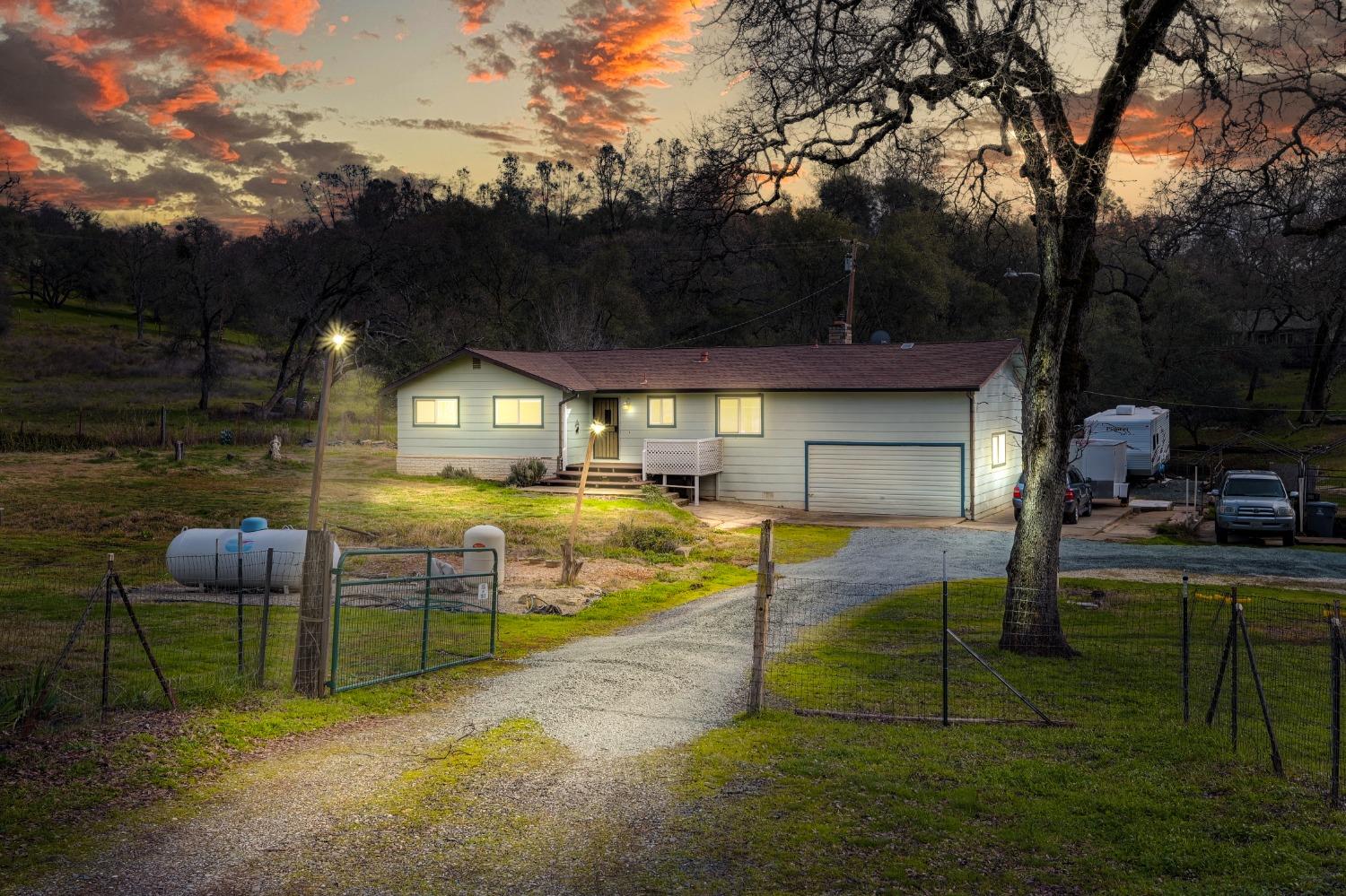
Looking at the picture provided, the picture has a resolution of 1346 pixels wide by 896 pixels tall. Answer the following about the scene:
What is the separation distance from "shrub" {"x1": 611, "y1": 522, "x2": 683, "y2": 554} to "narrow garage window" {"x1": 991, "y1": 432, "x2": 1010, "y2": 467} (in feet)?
43.8

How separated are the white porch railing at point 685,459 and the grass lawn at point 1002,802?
20798mm

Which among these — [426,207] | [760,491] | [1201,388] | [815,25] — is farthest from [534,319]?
[815,25]

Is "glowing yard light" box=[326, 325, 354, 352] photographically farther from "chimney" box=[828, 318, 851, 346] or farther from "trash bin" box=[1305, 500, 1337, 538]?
"chimney" box=[828, 318, 851, 346]

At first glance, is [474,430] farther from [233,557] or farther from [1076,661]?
[1076,661]

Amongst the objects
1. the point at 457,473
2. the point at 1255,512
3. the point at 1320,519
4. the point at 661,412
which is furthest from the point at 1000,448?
the point at 457,473

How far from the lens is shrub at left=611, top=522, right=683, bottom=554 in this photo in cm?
2322

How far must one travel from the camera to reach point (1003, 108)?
13188 mm

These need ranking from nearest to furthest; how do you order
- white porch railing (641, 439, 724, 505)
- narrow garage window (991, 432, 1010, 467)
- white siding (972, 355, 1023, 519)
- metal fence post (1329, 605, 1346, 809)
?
metal fence post (1329, 605, 1346, 809) < white siding (972, 355, 1023, 519) < white porch railing (641, 439, 724, 505) < narrow garage window (991, 432, 1010, 467)

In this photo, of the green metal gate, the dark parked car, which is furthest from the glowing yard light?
the dark parked car

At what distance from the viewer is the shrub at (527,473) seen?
34.5 meters

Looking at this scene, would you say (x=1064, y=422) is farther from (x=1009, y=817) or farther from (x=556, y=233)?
(x=556, y=233)

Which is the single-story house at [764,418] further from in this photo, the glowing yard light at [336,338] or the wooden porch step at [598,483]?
the glowing yard light at [336,338]

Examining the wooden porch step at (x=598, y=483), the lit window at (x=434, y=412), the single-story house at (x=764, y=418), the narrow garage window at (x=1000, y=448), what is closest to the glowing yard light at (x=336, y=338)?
the single-story house at (x=764, y=418)

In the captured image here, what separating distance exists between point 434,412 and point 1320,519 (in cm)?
2895
